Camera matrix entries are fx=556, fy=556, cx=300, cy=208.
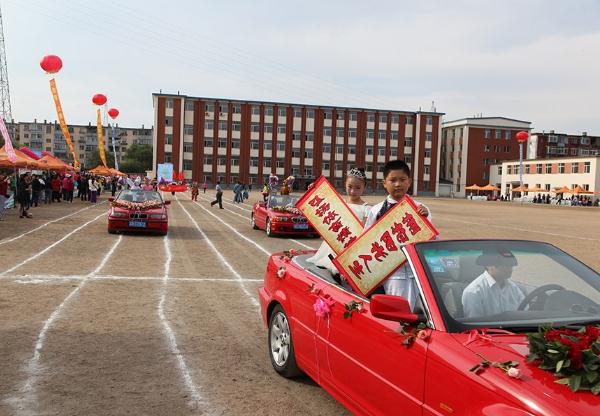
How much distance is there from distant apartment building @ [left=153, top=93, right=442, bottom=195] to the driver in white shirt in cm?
8905

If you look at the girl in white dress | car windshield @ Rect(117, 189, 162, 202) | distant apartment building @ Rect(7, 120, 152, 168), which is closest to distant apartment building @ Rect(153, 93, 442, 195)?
distant apartment building @ Rect(7, 120, 152, 168)

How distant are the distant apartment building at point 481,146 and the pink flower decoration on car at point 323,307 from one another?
102513mm

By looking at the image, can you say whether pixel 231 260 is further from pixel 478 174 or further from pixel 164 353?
pixel 478 174

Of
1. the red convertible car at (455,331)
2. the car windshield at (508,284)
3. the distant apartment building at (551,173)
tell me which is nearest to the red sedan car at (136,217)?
the red convertible car at (455,331)

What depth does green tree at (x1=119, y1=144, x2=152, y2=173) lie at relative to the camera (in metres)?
131

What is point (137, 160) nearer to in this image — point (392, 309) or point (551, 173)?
point (551, 173)

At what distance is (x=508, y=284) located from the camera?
362cm

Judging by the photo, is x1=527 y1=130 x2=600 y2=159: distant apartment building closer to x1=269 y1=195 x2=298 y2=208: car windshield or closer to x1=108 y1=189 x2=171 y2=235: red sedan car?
x1=269 y1=195 x2=298 y2=208: car windshield

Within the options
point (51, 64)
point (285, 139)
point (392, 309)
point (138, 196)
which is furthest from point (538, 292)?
point (285, 139)

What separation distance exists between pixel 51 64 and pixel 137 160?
11103 cm

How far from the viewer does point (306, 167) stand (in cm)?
9612

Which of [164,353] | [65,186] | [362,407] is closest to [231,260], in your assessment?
[164,353]

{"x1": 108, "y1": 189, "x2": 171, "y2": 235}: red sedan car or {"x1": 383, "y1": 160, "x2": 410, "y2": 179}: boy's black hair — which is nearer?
{"x1": 383, "y1": 160, "x2": 410, "y2": 179}: boy's black hair

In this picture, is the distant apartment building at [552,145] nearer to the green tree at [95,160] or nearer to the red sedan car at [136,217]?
the green tree at [95,160]
